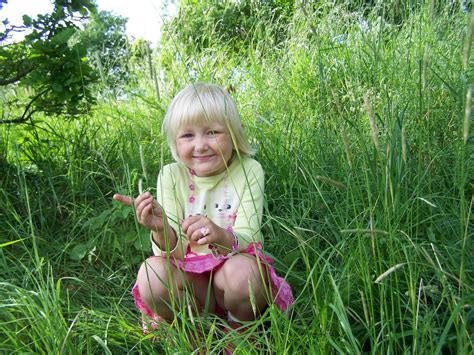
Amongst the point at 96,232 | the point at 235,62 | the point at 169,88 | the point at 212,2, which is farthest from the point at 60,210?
the point at 212,2

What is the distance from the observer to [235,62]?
13.2 feet

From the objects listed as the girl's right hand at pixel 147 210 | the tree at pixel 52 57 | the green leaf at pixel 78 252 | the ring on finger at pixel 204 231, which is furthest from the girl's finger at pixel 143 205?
the tree at pixel 52 57

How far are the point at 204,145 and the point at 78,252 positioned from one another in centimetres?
73

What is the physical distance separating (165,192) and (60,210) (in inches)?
28.1

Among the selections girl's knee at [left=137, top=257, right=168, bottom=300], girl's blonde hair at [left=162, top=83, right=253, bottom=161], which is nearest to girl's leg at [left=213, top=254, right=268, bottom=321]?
girl's knee at [left=137, top=257, right=168, bottom=300]

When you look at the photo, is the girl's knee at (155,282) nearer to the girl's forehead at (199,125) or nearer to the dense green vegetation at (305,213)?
the dense green vegetation at (305,213)

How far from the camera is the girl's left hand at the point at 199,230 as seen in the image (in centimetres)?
132

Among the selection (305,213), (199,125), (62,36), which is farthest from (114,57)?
(305,213)

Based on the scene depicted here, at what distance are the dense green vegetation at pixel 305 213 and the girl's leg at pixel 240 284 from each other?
2.5 inches

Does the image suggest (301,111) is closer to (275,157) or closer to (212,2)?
(275,157)

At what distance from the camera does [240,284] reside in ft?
5.00

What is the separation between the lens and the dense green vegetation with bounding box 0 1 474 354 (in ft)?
4.05

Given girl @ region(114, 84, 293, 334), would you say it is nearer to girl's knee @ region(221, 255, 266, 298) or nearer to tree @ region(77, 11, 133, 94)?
girl's knee @ region(221, 255, 266, 298)

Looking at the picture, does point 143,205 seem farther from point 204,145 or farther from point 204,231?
point 204,145
